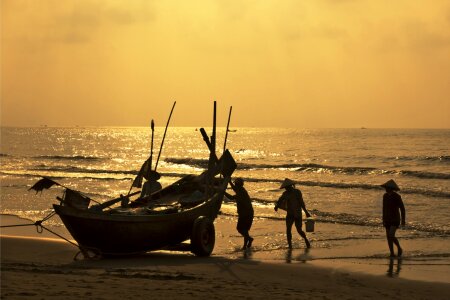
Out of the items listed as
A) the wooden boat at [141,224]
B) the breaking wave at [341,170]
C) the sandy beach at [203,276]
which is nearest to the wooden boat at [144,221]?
the wooden boat at [141,224]

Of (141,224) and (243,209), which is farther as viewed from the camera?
(243,209)

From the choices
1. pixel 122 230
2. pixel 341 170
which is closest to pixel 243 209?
pixel 122 230

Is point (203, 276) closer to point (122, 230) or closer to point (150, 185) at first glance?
point (122, 230)

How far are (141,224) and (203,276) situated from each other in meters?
2.17

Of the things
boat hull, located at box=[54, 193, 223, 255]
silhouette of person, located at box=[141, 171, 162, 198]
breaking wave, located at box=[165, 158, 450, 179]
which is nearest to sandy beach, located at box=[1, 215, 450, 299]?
boat hull, located at box=[54, 193, 223, 255]

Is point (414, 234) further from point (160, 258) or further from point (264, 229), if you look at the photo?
point (160, 258)

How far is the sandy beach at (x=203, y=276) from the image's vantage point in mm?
9400

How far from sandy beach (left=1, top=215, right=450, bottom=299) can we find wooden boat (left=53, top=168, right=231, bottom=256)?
0.30 metres

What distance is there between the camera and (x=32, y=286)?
9.28m

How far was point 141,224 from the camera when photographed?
12844 millimetres

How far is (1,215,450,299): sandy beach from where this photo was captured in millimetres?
9400

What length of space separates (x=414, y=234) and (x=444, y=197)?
13840 millimetres

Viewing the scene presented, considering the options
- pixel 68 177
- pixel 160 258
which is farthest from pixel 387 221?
pixel 68 177

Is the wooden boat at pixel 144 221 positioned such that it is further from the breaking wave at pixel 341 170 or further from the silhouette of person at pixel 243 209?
the breaking wave at pixel 341 170
